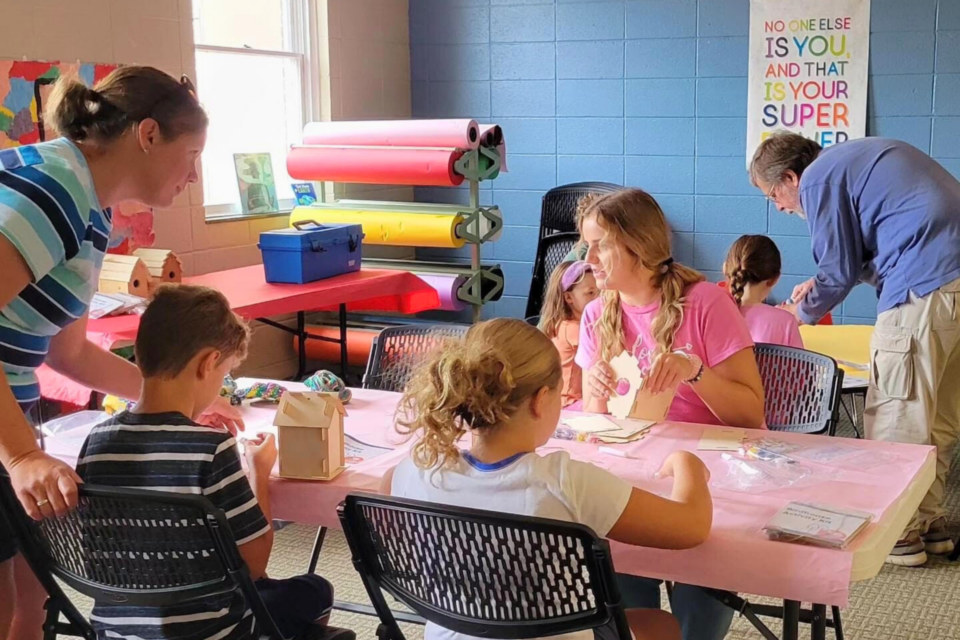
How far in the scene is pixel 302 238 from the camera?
14.2ft

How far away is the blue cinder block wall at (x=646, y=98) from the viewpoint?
5.17m

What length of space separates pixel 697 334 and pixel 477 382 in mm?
1029

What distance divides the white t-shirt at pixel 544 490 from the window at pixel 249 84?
12.4 feet

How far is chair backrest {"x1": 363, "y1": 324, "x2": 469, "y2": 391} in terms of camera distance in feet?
9.73

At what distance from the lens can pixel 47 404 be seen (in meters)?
3.78

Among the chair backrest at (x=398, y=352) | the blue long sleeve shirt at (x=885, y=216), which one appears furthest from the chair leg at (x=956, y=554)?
the chair backrest at (x=398, y=352)

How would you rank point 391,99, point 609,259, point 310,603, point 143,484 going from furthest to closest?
point 391,99 → point 609,259 → point 310,603 → point 143,484

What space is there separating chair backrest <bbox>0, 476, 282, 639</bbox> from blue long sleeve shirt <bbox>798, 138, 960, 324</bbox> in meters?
2.24

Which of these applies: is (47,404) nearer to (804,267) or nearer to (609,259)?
(609,259)

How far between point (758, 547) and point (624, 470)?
45cm

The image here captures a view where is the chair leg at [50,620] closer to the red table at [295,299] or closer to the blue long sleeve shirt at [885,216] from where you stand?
the red table at [295,299]

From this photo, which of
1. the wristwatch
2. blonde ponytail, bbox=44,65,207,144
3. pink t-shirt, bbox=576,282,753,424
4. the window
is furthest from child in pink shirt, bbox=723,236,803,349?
the window

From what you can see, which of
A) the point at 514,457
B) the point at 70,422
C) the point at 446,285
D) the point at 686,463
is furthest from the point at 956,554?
the point at 70,422

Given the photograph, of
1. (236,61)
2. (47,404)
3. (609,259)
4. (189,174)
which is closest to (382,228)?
(236,61)
